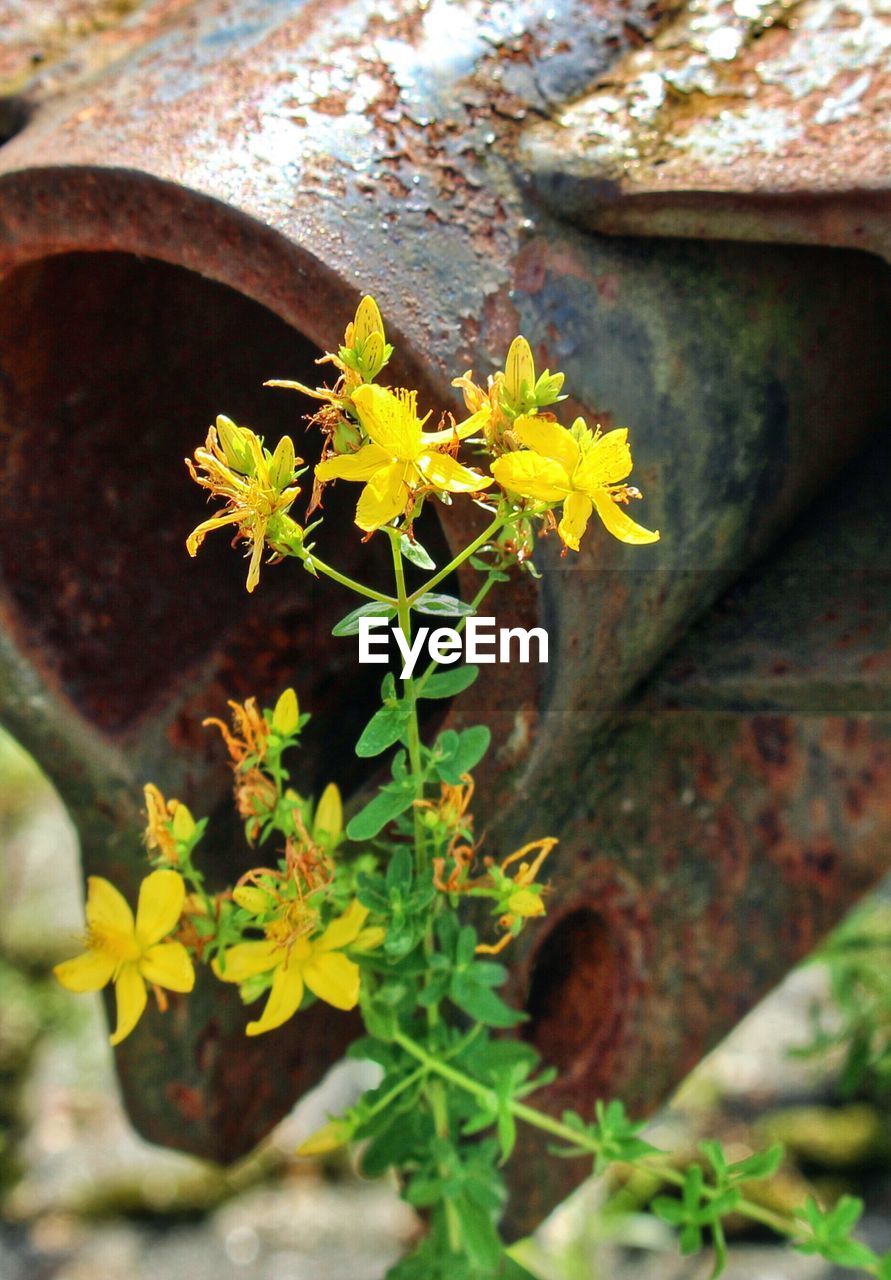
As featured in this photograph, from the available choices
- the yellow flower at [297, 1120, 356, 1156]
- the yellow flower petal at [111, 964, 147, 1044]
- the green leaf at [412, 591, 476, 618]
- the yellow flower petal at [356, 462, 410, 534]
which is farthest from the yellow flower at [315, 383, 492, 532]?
the yellow flower at [297, 1120, 356, 1156]

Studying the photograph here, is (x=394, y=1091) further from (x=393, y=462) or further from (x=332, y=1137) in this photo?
(x=393, y=462)

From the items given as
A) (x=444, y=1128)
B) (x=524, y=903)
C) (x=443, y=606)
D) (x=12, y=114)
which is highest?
(x=12, y=114)

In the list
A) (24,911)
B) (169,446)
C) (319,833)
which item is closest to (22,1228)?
(24,911)

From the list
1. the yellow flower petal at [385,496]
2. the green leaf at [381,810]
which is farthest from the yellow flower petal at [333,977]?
the yellow flower petal at [385,496]

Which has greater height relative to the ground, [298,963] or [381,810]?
[381,810]

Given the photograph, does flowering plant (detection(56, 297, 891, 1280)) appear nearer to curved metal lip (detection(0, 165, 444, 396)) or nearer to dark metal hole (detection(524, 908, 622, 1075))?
curved metal lip (detection(0, 165, 444, 396))

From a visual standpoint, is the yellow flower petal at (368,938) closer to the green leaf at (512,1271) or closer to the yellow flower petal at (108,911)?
the yellow flower petal at (108,911)

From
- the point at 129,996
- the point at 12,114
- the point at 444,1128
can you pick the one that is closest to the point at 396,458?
the point at 129,996
